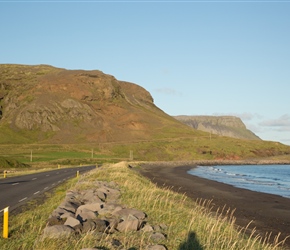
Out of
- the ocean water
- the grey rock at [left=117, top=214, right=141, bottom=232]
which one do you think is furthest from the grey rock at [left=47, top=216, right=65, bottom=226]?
the ocean water

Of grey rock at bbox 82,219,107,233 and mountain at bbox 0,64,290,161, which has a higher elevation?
mountain at bbox 0,64,290,161

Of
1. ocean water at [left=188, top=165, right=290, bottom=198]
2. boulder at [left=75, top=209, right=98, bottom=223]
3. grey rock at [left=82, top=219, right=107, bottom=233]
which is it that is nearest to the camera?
grey rock at [left=82, top=219, right=107, bottom=233]

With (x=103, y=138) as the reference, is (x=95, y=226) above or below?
below

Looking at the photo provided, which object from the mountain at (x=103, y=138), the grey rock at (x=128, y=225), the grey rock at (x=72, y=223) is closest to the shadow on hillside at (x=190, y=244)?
the grey rock at (x=128, y=225)

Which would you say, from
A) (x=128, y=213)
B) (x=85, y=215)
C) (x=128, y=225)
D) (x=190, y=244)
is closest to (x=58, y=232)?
(x=128, y=225)

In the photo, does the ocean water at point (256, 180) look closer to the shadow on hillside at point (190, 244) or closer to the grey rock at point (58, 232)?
the shadow on hillside at point (190, 244)

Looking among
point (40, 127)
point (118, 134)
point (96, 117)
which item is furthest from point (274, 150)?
point (40, 127)

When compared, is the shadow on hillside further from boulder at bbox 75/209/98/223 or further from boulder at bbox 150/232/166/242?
boulder at bbox 75/209/98/223

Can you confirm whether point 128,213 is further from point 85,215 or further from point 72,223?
point 72,223

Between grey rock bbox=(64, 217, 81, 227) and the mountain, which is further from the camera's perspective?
the mountain

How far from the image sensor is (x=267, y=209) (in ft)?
86.2

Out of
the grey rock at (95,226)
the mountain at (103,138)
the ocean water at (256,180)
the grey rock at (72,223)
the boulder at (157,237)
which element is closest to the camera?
the boulder at (157,237)

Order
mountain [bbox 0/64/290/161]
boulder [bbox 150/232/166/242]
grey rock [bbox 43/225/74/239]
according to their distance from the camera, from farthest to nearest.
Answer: mountain [bbox 0/64/290/161], boulder [bbox 150/232/166/242], grey rock [bbox 43/225/74/239]

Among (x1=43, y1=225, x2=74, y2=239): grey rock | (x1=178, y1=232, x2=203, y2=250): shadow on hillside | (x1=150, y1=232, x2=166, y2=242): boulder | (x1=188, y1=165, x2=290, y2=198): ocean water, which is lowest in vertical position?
(x1=188, y1=165, x2=290, y2=198): ocean water
